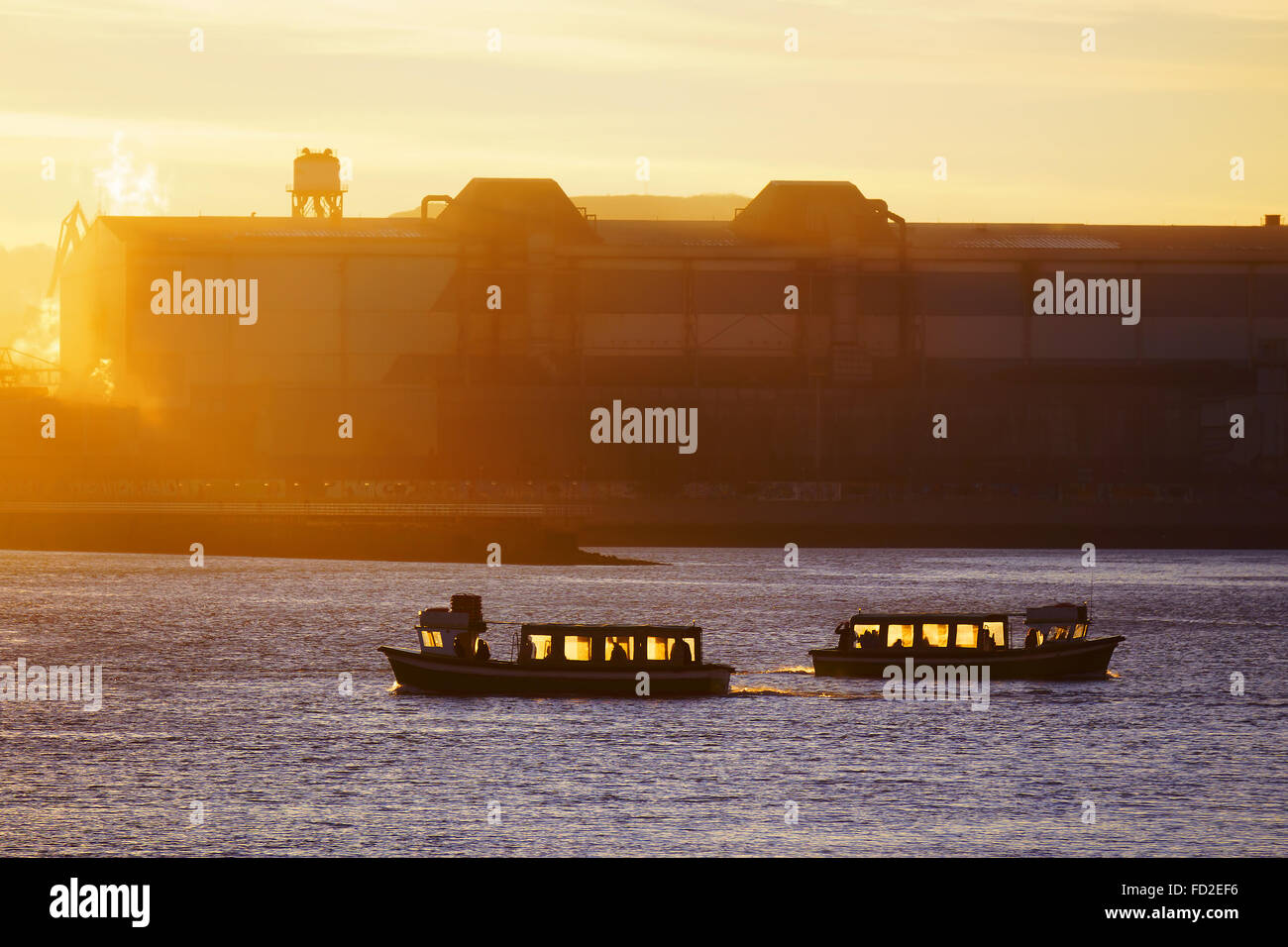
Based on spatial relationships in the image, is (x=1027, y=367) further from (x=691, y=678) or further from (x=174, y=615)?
(x=691, y=678)

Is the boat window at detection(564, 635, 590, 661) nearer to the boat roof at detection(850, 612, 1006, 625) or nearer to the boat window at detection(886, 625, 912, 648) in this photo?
the boat roof at detection(850, 612, 1006, 625)

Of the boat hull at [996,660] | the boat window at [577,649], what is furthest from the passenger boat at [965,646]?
the boat window at [577,649]

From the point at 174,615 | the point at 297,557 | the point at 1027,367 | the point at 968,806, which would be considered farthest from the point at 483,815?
the point at 1027,367

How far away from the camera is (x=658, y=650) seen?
53.5 meters

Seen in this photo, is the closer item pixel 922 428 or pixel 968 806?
pixel 968 806

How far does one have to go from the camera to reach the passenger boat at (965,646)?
187 feet

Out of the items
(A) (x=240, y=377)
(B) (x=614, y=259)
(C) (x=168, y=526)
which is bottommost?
(C) (x=168, y=526)

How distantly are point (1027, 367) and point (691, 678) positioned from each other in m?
89.3

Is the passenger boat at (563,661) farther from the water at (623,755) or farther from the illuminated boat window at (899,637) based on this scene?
the illuminated boat window at (899,637)

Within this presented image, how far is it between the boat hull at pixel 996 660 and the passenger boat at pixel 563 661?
6.20 m

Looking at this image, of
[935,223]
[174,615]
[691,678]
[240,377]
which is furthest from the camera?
[935,223]

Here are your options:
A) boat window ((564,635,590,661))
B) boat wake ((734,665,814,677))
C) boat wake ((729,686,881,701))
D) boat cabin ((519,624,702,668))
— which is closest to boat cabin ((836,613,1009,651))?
boat wake ((729,686,881,701))

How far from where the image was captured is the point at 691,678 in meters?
53.9

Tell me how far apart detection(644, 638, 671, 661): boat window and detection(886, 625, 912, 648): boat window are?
877 centimetres
